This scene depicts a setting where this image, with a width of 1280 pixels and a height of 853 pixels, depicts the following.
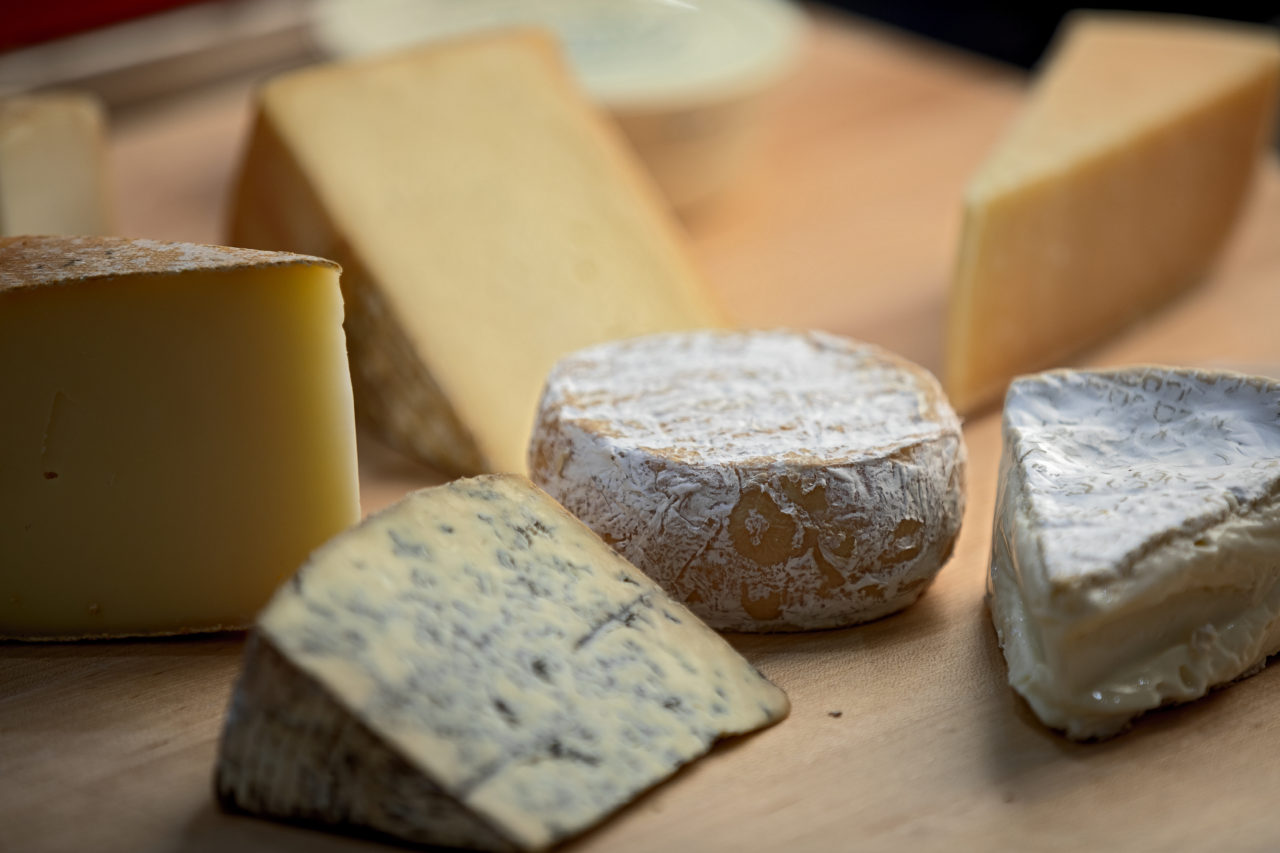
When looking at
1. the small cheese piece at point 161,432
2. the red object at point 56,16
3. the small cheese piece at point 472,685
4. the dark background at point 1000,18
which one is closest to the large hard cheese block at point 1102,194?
the small cheese piece at point 472,685

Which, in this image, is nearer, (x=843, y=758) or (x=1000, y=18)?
(x=843, y=758)

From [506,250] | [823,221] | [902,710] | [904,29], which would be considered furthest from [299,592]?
[904,29]

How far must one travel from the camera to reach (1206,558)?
1.44m

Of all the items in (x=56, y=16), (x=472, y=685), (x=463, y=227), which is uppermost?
(x=56, y=16)

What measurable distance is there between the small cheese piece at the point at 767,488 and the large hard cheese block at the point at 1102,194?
528 mm

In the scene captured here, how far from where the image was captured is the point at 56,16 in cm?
316

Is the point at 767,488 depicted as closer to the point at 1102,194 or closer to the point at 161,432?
the point at 161,432

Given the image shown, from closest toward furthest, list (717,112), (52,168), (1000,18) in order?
(52,168), (717,112), (1000,18)

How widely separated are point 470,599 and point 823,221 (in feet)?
5.51

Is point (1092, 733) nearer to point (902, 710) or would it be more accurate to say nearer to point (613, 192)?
point (902, 710)

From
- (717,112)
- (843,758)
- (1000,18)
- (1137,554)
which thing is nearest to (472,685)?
(843,758)

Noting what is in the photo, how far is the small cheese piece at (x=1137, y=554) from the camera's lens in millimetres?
1410

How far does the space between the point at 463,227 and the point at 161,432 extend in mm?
763

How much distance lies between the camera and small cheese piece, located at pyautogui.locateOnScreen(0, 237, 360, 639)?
1.53m
